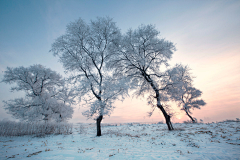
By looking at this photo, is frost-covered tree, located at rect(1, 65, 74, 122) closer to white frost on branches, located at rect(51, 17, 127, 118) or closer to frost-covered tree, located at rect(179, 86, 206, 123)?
white frost on branches, located at rect(51, 17, 127, 118)

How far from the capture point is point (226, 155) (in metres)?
4.88

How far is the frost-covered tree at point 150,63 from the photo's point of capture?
1253 centimetres

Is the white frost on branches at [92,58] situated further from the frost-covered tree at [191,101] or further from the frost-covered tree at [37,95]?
the frost-covered tree at [191,101]

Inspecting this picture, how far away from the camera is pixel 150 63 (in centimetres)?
1402

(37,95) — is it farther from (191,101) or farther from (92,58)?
(191,101)

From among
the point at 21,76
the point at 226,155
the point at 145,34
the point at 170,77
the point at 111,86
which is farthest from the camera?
the point at 21,76

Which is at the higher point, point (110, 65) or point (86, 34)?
point (86, 34)

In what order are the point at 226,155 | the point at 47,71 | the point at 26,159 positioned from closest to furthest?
the point at 226,155 → the point at 26,159 → the point at 47,71

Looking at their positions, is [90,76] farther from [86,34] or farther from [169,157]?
[169,157]

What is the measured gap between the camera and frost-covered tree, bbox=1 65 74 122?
15703 millimetres

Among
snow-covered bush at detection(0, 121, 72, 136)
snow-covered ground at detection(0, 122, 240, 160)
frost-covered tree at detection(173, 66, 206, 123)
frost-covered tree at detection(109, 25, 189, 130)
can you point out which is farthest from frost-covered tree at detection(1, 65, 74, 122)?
frost-covered tree at detection(173, 66, 206, 123)

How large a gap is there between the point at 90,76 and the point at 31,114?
446 inches

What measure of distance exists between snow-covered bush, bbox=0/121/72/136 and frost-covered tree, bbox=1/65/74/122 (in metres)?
1.24

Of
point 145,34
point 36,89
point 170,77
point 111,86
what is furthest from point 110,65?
point 36,89
